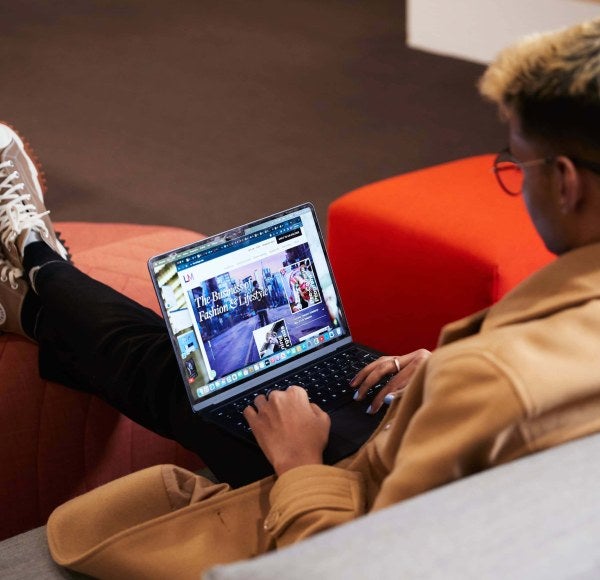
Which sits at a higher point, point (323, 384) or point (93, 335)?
point (93, 335)

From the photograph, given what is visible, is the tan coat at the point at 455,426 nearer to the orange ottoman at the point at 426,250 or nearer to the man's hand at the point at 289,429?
the man's hand at the point at 289,429

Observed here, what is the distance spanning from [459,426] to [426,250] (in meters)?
1.53

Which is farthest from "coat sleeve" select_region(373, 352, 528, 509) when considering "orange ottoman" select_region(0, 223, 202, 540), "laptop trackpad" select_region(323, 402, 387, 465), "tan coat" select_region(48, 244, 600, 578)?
"orange ottoman" select_region(0, 223, 202, 540)

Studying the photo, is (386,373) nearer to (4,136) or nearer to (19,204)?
(19,204)

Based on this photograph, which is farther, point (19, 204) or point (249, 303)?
point (19, 204)

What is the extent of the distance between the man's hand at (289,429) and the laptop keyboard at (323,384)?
147mm

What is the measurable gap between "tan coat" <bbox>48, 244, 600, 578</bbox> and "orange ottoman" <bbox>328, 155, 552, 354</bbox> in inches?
43.0

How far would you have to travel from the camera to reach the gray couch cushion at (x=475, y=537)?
2.80 feet

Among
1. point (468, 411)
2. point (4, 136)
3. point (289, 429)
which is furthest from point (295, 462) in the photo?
point (4, 136)

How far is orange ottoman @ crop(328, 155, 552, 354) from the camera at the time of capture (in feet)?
7.88

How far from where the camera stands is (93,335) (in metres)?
1.91

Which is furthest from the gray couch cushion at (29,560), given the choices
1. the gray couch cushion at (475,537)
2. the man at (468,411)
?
the gray couch cushion at (475,537)

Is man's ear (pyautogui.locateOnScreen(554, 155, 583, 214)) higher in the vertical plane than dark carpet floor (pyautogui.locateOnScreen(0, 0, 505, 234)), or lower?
lower

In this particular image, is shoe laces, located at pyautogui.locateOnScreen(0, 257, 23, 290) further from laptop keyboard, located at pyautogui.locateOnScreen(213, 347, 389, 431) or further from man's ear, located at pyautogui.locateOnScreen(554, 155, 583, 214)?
man's ear, located at pyautogui.locateOnScreen(554, 155, 583, 214)
